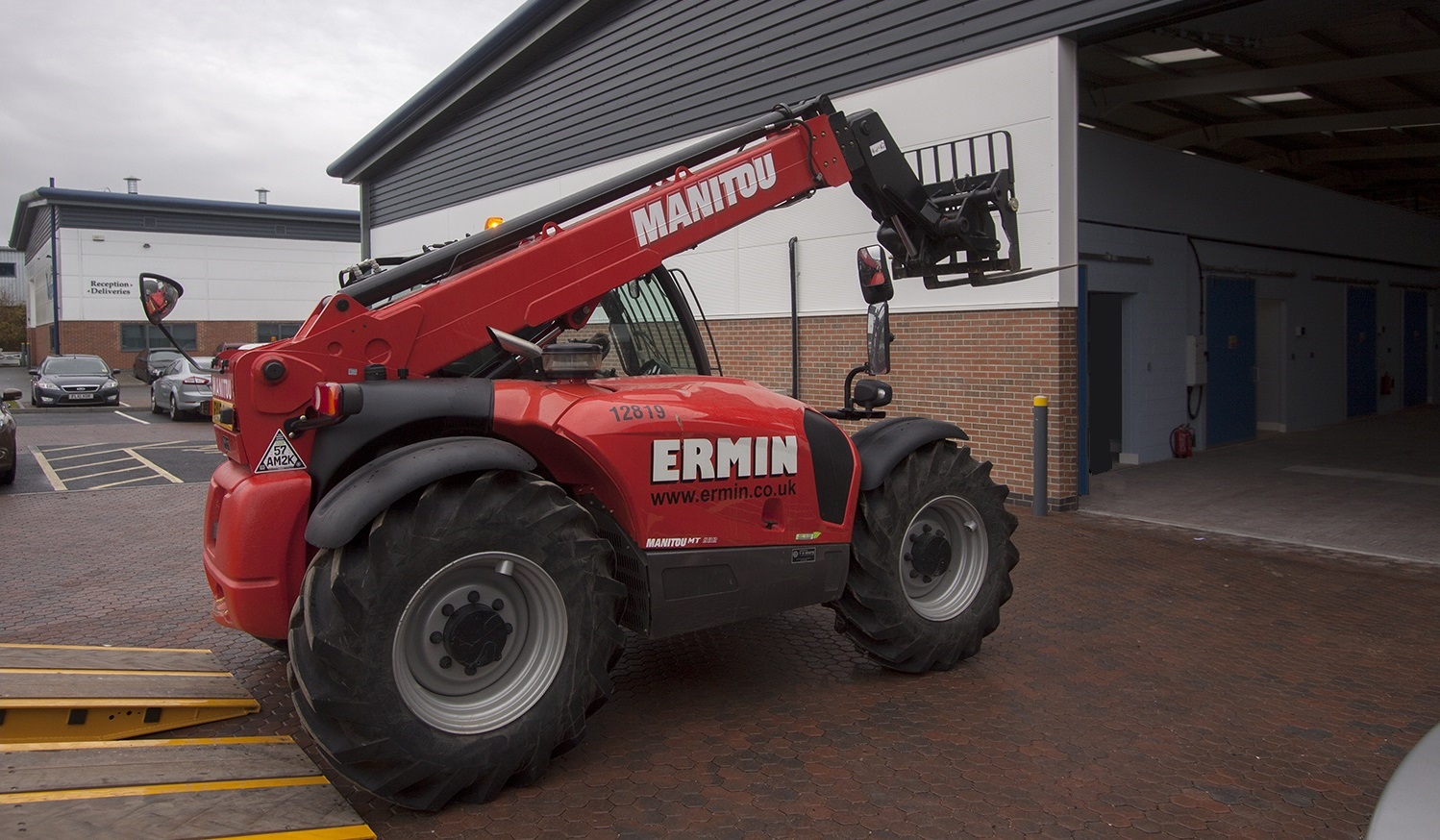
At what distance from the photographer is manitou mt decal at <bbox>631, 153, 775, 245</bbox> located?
15.8ft

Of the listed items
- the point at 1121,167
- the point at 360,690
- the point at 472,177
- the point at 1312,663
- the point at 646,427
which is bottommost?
the point at 1312,663

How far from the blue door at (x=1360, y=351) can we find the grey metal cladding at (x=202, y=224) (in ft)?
132

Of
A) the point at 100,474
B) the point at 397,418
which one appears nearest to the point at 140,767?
the point at 397,418

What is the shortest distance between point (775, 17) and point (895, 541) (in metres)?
9.78

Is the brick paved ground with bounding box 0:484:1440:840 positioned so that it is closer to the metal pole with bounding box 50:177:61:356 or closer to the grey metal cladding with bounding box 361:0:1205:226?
the grey metal cladding with bounding box 361:0:1205:226

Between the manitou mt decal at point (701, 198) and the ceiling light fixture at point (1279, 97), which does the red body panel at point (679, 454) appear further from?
the ceiling light fixture at point (1279, 97)

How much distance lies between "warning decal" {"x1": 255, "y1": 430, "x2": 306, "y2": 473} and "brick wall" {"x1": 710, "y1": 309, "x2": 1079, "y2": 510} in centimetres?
802

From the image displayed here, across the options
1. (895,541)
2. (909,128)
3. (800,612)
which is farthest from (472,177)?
(895,541)

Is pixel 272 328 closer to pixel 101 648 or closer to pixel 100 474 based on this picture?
pixel 100 474

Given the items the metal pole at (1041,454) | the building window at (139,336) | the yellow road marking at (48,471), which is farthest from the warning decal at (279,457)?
the building window at (139,336)

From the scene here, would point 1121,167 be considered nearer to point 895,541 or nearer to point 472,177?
point 895,541

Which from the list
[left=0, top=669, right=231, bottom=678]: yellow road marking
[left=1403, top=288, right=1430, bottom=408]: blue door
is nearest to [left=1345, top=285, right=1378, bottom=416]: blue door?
[left=1403, top=288, right=1430, bottom=408]: blue door

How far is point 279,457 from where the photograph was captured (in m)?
3.89

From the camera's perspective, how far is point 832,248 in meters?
12.7
